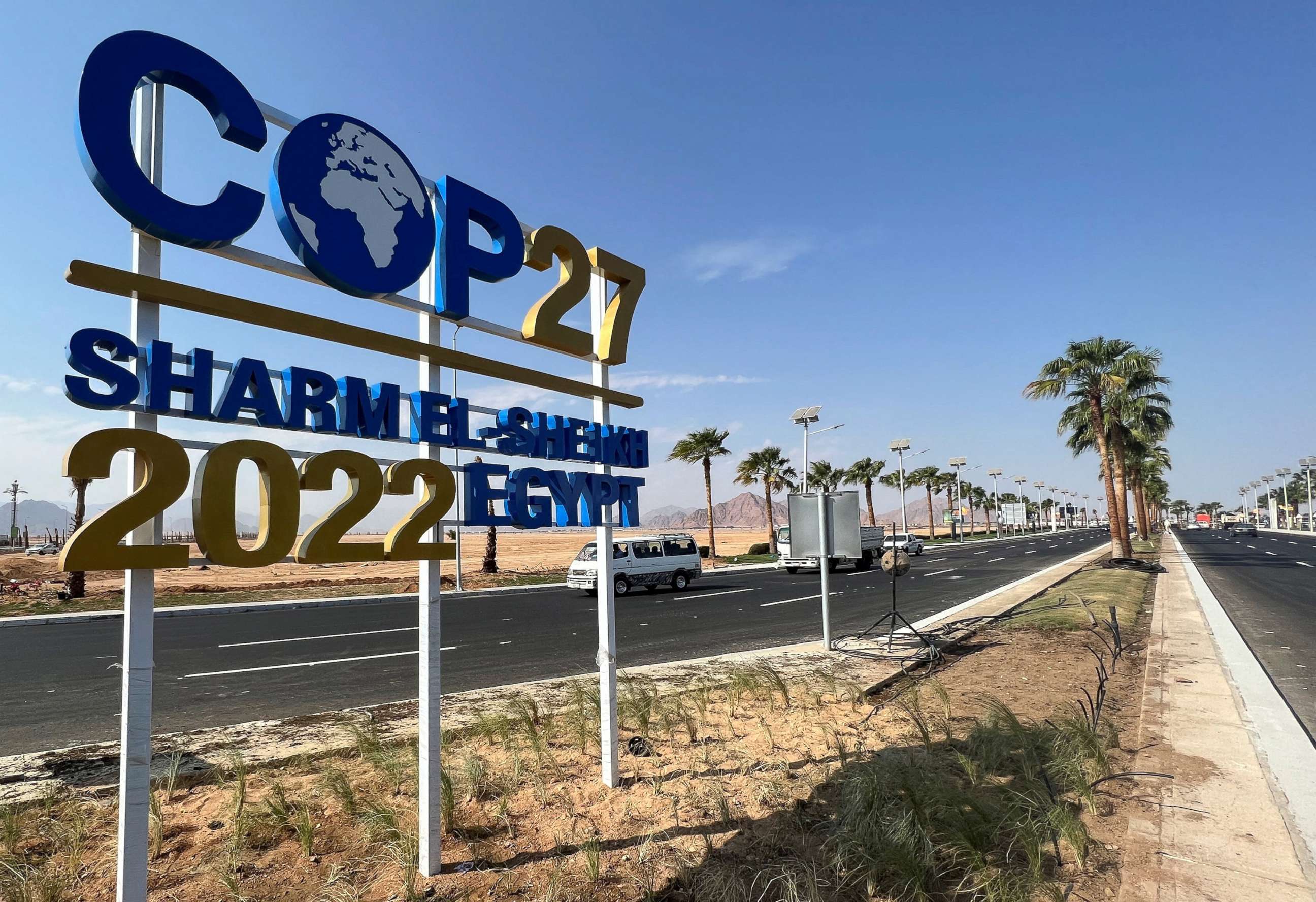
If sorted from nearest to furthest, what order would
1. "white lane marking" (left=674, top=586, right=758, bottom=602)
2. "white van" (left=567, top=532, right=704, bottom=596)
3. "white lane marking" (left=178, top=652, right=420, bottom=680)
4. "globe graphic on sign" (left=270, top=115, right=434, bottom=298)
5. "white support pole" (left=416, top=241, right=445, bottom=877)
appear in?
"globe graphic on sign" (left=270, top=115, right=434, bottom=298) < "white support pole" (left=416, top=241, right=445, bottom=877) < "white lane marking" (left=178, top=652, right=420, bottom=680) < "white lane marking" (left=674, top=586, right=758, bottom=602) < "white van" (left=567, top=532, right=704, bottom=596)

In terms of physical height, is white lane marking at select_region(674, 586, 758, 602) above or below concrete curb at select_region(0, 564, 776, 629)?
below

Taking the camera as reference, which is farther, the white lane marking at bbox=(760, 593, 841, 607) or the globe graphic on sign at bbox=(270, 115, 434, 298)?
the white lane marking at bbox=(760, 593, 841, 607)

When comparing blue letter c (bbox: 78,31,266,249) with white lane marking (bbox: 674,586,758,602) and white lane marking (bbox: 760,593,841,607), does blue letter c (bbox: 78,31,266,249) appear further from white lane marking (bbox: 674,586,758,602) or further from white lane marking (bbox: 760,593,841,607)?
white lane marking (bbox: 674,586,758,602)

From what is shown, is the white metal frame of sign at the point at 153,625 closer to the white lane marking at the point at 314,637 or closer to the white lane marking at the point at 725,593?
the white lane marking at the point at 314,637

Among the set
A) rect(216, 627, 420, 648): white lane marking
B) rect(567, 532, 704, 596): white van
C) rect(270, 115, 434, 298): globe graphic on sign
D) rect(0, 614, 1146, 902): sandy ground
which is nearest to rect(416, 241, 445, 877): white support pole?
rect(0, 614, 1146, 902): sandy ground

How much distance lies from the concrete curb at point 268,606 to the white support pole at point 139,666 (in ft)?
63.6

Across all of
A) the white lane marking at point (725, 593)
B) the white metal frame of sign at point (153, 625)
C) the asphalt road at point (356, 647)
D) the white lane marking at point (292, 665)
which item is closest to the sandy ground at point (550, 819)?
the white metal frame of sign at point (153, 625)

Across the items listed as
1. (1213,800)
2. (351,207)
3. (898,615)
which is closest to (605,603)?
(351,207)

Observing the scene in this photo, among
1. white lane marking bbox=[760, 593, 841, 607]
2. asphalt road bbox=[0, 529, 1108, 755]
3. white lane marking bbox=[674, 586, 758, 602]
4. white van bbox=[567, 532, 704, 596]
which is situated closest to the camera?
asphalt road bbox=[0, 529, 1108, 755]

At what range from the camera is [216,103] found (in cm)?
410

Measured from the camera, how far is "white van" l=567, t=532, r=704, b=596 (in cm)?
2594

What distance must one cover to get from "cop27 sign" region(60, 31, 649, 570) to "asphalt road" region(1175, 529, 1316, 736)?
918cm

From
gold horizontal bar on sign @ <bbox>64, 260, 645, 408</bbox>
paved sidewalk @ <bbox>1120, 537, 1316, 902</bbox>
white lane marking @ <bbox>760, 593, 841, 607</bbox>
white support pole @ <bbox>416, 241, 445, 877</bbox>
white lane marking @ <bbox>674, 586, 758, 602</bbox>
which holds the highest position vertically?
gold horizontal bar on sign @ <bbox>64, 260, 645, 408</bbox>

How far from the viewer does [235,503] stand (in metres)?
3.75
